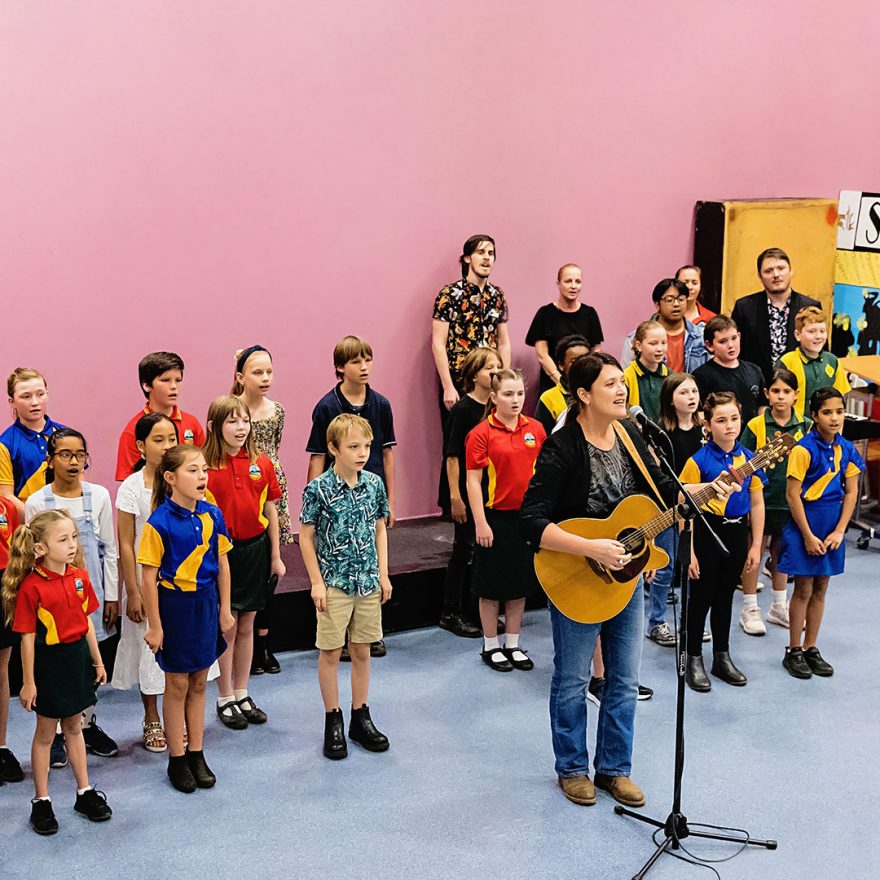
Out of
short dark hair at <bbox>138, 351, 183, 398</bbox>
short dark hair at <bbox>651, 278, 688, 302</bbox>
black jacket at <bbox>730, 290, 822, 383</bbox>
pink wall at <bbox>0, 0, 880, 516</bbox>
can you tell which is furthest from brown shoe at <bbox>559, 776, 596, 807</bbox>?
black jacket at <bbox>730, 290, 822, 383</bbox>

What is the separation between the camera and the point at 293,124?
6332 millimetres

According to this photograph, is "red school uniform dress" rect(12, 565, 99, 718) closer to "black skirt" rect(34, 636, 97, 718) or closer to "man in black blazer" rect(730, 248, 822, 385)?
"black skirt" rect(34, 636, 97, 718)

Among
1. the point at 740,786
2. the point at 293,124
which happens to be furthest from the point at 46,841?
the point at 293,124

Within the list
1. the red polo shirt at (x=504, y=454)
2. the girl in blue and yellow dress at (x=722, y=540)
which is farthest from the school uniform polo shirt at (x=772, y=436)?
the red polo shirt at (x=504, y=454)

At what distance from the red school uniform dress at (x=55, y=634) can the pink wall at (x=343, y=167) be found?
2114mm

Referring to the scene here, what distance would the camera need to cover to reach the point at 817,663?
5.44 meters

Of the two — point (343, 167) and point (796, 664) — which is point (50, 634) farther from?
point (343, 167)

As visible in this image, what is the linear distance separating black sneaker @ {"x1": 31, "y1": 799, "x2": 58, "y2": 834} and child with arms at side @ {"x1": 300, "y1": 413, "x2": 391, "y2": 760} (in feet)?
3.46

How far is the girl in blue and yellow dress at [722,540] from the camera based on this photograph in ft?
16.7

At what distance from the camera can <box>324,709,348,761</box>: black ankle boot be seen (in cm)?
462

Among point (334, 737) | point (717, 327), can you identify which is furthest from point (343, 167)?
point (334, 737)

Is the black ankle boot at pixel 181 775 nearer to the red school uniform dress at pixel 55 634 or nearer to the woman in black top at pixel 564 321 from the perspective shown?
the red school uniform dress at pixel 55 634

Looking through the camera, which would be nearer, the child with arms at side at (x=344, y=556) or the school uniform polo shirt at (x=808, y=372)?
the child with arms at side at (x=344, y=556)

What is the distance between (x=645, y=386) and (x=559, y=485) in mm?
2186
